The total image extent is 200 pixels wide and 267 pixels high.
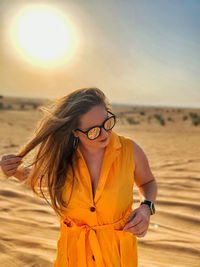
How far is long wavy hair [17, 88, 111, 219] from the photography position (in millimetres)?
1745

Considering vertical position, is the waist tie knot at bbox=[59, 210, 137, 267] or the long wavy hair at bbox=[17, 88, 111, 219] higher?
the long wavy hair at bbox=[17, 88, 111, 219]

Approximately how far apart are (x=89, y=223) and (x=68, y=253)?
243 millimetres

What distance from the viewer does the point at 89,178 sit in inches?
65.7

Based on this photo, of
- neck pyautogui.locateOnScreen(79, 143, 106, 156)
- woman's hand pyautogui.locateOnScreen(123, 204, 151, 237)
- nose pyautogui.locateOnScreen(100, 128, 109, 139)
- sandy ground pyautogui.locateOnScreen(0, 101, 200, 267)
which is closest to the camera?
woman's hand pyautogui.locateOnScreen(123, 204, 151, 237)

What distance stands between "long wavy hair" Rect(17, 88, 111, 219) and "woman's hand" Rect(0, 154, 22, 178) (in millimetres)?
100

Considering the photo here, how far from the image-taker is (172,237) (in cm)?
297

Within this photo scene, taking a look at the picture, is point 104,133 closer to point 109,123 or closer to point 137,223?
point 109,123

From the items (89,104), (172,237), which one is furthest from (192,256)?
(89,104)

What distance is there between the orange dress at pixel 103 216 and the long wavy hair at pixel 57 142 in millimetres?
82

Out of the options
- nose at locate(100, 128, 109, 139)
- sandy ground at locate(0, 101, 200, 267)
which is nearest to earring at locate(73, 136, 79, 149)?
nose at locate(100, 128, 109, 139)

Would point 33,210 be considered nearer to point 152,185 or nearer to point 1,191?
point 1,191

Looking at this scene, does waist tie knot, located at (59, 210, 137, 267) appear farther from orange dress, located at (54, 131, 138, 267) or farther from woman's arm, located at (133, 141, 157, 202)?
woman's arm, located at (133, 141, 157, 202)

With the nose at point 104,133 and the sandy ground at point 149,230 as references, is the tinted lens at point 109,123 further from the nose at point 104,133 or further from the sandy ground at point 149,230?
the sandy ground at point 149,230

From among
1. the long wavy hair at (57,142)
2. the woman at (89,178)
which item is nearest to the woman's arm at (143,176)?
the woman at (89,178)
